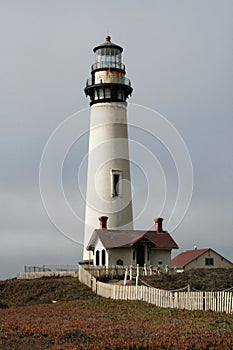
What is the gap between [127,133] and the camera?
42562 millimetres

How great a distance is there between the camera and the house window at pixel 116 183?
134ft

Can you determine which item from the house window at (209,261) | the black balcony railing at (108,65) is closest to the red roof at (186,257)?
the house window at (209,261)

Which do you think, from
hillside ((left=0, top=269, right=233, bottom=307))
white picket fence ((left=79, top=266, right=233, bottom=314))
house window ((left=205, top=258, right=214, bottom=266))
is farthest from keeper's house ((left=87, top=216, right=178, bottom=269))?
white picket fence ((left=79, top=266, right=233, bottom=314))

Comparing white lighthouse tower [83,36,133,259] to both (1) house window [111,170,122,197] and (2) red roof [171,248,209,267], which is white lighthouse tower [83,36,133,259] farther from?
(2) red roof [171,248,209,267]

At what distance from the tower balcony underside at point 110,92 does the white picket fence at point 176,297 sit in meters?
16.5

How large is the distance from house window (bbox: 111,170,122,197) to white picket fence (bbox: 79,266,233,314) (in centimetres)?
1196

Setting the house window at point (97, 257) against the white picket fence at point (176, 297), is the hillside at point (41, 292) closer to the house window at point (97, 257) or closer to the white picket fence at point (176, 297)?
the white picket fence at point (176, 297)

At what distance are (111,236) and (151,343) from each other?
2655cm

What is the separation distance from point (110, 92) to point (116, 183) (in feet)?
21.2

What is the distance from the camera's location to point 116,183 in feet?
A: 135

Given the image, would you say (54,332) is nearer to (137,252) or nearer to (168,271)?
(168,271)

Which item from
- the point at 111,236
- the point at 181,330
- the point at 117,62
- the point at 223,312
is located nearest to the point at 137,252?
the point at 111,236

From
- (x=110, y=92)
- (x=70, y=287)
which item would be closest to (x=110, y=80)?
(x=110, y=92)

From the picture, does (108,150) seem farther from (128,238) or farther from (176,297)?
(176,297)
